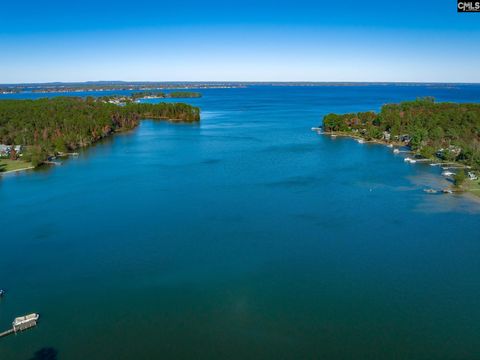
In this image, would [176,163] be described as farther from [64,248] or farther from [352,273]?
[352,273]

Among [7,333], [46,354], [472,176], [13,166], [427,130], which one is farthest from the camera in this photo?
[427,130]

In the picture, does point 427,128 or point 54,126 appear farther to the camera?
point 54,126

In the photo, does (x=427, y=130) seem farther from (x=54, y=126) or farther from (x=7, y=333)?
(x=7, y=333)

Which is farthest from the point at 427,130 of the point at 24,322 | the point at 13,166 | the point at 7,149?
the point at 7,149

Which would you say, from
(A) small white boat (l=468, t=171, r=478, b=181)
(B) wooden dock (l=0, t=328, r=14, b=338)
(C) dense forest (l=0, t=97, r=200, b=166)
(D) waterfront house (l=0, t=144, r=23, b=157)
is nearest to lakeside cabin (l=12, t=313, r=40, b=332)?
(B) wooden dock (l=0, t=328, r=14, b=338)

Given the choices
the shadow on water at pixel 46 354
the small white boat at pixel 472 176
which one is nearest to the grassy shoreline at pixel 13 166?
the shadow on water at pixel 46 354

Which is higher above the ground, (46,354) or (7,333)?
(7,333)

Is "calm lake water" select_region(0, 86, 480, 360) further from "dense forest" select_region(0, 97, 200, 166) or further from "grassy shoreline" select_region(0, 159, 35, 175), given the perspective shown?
"dense forest" select_region(0, 97, 200, 166)

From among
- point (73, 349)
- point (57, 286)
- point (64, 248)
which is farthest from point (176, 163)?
point (73, 349)
